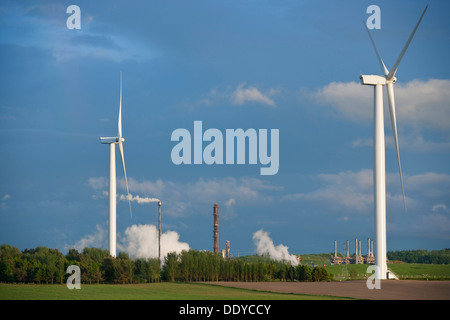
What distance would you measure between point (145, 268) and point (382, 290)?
89.4ft

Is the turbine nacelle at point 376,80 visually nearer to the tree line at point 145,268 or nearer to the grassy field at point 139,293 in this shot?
the tree line at point 145,268

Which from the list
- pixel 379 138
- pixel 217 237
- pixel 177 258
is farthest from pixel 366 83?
pixel 217 237

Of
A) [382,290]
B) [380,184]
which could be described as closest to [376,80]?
[380,184]

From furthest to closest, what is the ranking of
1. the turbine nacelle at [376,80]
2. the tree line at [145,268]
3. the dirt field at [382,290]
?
the tree line at [145,268], the turbine nacelle at [376,80], the dirt field at [382,290]

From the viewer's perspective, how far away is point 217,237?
92.1m

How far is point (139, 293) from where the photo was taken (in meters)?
54.2

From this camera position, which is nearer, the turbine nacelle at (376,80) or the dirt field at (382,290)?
the dirt field at (382,290)

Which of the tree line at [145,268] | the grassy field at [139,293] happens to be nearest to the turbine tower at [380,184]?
the tree line at [145,268]

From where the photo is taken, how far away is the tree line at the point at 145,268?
66375 millimetres

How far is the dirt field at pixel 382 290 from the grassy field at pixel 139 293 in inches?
105

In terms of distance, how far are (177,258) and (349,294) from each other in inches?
999

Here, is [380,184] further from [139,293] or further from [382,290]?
[139,293]

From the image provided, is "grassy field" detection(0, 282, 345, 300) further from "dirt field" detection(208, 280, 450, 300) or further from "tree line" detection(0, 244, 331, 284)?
"tree line" detection(0, 244, 331, 284)
